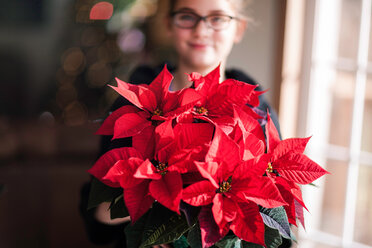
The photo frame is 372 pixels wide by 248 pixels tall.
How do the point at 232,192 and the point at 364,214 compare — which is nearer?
the point at 232,192

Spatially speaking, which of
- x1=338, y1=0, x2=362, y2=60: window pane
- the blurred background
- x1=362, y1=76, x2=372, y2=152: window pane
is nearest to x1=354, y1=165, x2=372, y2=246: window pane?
the blurred background

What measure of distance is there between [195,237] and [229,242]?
0.14 ft

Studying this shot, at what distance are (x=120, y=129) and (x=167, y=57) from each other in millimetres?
1335

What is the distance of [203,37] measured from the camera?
0.82m

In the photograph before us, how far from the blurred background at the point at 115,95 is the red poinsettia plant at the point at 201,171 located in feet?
3.28

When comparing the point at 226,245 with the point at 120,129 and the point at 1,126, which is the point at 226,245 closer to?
the point at 120,129

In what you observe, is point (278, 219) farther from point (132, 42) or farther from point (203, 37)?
point (132, 42)

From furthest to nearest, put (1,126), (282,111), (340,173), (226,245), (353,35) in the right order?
(1,126)
(340,173)
(353,35)
(282,111)
(226,245)

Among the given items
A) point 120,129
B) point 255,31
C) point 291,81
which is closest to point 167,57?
point 255,31

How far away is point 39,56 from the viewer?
219cm

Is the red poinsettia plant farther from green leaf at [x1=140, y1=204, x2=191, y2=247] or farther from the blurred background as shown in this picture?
the blurred background

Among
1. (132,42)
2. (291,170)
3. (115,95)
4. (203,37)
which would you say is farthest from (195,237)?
(132,42)

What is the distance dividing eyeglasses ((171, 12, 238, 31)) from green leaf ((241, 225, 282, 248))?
19.7 inches

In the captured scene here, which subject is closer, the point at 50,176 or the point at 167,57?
the point at 167,57
